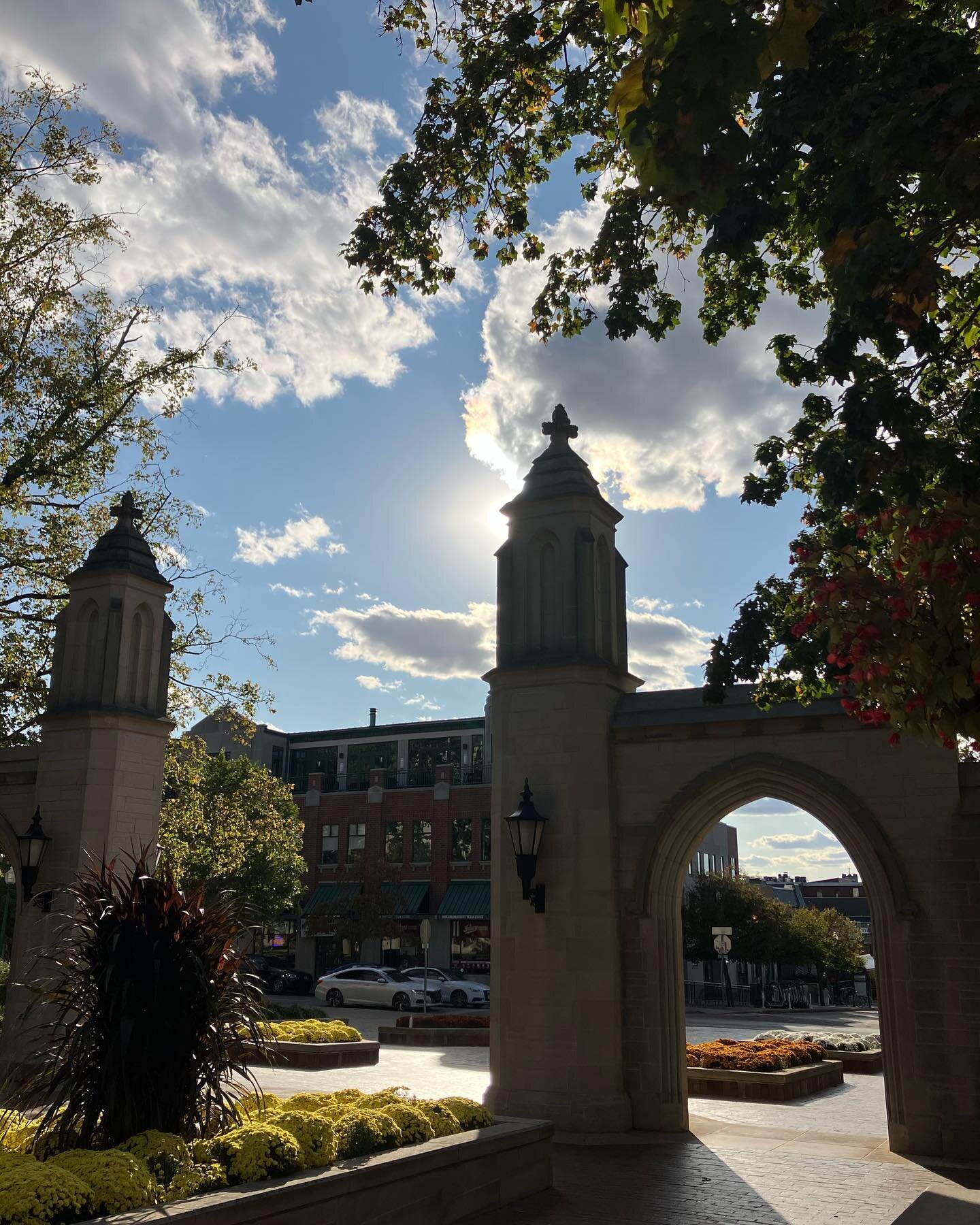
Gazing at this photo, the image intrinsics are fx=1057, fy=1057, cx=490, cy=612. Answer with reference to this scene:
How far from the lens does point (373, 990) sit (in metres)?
33.8

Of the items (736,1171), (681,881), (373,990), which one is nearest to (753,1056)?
(681,881)

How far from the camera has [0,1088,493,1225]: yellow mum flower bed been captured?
224 inches

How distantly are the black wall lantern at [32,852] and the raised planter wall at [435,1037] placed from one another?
1048 centimetres

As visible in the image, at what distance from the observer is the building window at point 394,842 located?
47.3 m

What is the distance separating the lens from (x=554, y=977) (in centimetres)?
1198

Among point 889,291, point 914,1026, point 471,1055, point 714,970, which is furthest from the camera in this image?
point 714,970

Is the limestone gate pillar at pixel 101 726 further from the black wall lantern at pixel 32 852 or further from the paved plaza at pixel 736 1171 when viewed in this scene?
the paved plaza at pixel 736 1171

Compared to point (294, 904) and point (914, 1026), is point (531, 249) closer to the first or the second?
point (914, 1026)

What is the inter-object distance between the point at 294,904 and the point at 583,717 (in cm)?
3486

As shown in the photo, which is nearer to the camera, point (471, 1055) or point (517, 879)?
point (517, 879)

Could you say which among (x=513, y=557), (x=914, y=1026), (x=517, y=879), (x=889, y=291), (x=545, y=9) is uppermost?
(x=545, y=9)

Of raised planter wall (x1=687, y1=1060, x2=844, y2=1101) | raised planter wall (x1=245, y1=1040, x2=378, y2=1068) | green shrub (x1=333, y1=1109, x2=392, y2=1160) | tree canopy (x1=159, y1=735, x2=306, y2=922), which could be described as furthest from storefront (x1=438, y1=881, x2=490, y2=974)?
green shrub (x1=333, y1=1109, x2=392, y2=1160)

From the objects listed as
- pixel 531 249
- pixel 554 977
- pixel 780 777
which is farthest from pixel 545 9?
pixel 554 977

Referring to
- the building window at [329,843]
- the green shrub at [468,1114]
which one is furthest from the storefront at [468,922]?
the green shrub at [468,1114]
